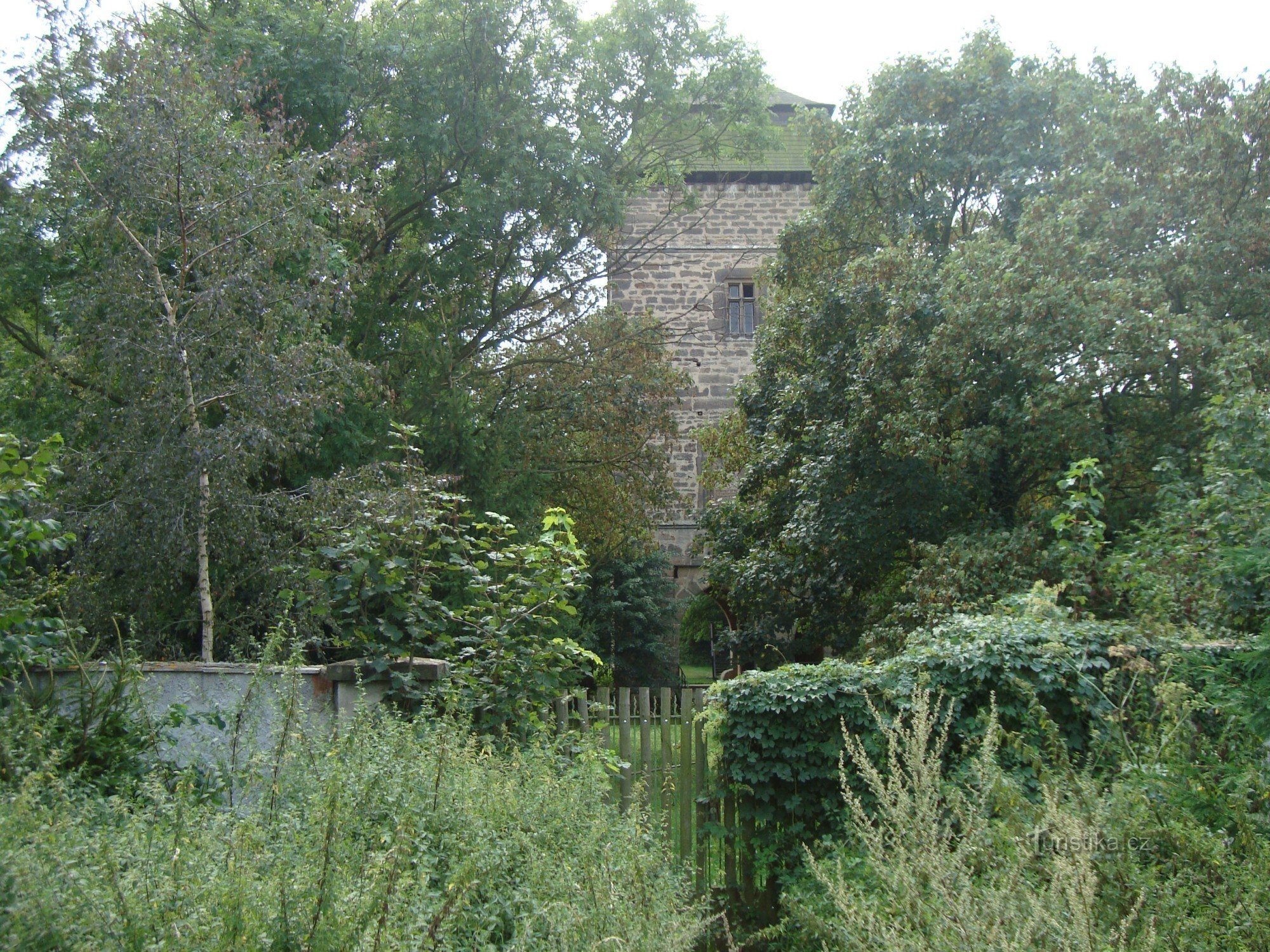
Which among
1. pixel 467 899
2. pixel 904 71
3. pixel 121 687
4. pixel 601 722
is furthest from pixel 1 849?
pixel 904 71

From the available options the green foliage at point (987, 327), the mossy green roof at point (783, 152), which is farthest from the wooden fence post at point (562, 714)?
the mossy green roof at point (783, 152)

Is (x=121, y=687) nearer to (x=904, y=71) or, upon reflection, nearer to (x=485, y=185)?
(x=485, y=185)

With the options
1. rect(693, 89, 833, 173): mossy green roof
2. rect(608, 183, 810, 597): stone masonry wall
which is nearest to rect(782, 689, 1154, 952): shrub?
rect(608, 183, 810, 597): stone masonry wall

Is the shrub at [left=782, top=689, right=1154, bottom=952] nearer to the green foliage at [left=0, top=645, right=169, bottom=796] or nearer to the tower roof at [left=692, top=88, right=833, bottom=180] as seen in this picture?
the green foliage at [left=0, top=645, right=169, bottom=796]

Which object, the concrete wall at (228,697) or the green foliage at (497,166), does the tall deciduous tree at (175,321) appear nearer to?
the concrete wall at (228,697)

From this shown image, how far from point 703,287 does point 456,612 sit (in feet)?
46.9

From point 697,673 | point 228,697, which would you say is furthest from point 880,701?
point 697,673

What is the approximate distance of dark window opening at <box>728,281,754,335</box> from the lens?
19.1m

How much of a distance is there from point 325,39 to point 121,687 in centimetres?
780

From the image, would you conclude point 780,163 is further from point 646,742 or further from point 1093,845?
point 1093,845

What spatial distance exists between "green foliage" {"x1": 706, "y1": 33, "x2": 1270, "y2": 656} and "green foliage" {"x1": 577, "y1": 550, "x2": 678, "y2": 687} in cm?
394

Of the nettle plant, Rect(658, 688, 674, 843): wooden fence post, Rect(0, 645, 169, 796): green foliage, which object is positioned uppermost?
the nettle plant

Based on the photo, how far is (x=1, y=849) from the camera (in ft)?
7.59

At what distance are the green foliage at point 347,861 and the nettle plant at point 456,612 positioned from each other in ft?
3.81
